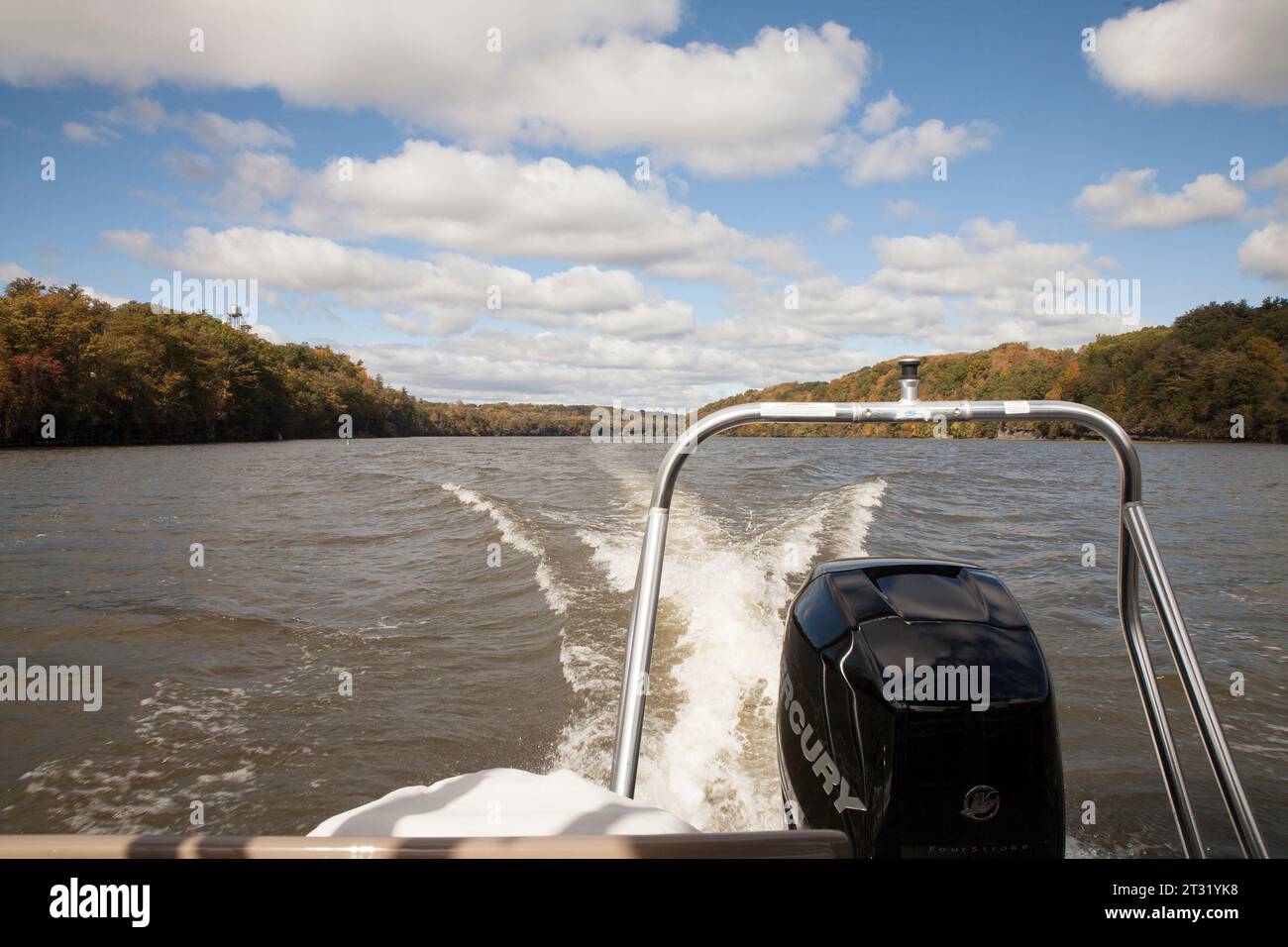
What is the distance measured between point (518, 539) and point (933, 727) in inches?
321

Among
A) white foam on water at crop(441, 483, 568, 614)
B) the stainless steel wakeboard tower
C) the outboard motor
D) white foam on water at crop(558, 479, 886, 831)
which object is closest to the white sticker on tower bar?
the stainless steel wakeboard tower

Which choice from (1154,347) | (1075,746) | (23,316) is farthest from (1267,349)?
(23,316)

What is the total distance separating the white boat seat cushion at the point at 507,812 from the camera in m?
1.20

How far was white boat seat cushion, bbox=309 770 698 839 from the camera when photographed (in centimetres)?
120

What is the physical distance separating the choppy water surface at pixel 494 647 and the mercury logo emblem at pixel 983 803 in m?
1.87

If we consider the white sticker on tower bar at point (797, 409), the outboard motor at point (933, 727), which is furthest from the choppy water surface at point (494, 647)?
the white sticker on tower bar at point (797, 409)

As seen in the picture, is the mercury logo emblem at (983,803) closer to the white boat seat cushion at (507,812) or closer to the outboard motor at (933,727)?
the outboard motor at (933,727)

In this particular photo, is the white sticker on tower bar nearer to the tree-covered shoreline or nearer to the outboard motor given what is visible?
the outboard motor

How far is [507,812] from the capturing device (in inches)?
49.5

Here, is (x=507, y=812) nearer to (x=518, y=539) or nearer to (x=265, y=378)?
(x=518, y=539)

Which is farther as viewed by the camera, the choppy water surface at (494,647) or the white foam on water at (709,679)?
the choppy water surface at (494,647)

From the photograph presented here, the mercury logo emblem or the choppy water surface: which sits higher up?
the mercury logo emblem

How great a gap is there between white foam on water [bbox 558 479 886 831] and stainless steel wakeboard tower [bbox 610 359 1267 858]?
1845 mm
